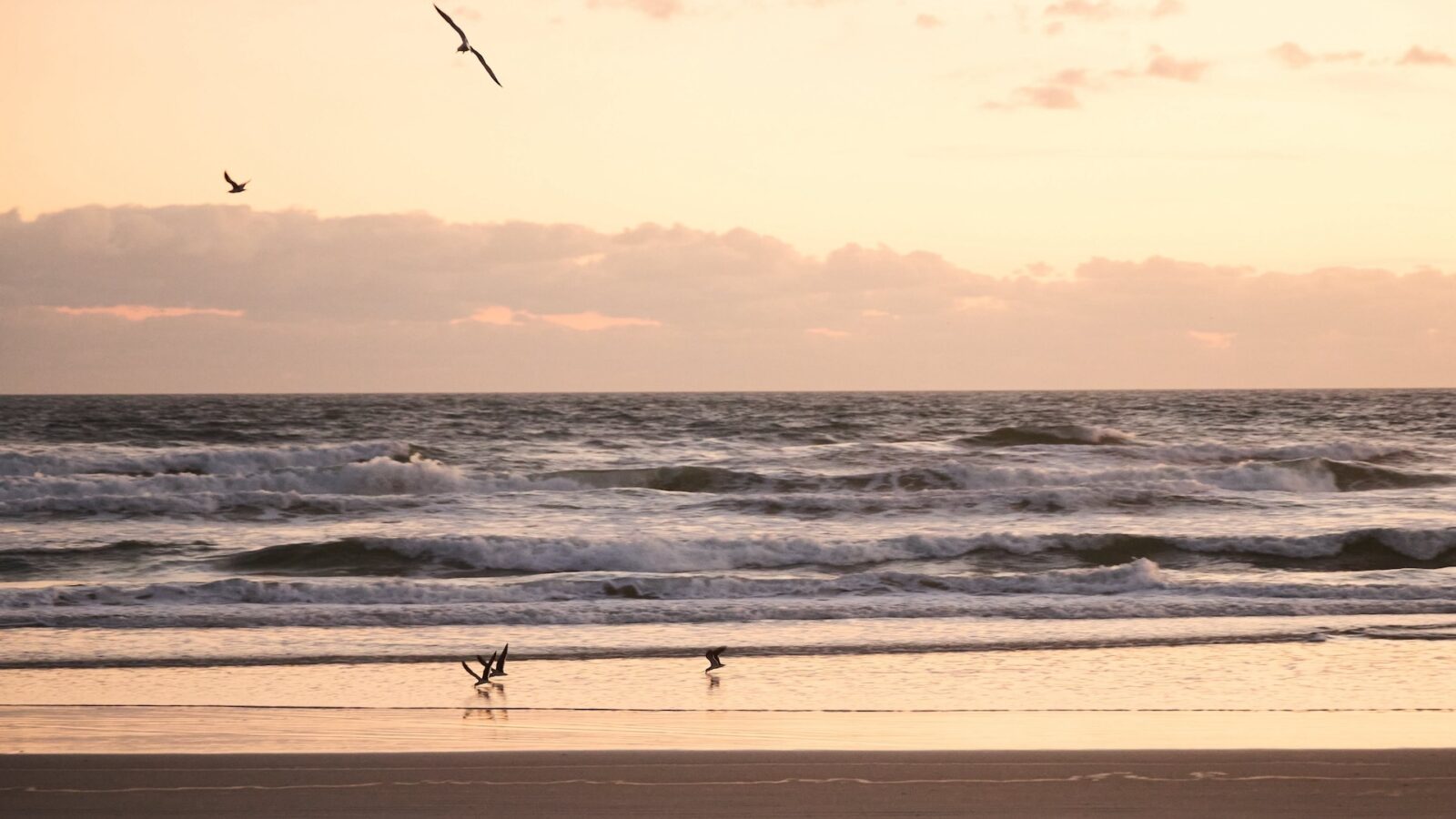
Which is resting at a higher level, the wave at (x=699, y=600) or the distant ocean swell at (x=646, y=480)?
the distant ocean swell at (x=646, y=480)

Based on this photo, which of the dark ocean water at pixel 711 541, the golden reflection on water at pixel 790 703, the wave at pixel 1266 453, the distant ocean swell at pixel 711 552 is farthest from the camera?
the wave at pixel 1266 453

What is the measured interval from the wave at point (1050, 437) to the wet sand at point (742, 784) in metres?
36.0

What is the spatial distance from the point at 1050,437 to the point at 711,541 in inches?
1049

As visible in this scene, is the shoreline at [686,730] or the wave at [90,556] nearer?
the shoreline at [686,730]

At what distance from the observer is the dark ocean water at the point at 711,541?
13242 millimetres

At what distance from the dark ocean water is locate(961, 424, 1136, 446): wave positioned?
0.15m

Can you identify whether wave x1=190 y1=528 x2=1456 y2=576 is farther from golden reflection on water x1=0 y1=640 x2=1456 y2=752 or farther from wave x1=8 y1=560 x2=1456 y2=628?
golden reflection on water x1=0 y1=640 x2=1456 y2=752

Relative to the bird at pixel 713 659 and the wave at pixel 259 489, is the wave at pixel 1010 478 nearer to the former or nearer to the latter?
the wave at pixel 259 489

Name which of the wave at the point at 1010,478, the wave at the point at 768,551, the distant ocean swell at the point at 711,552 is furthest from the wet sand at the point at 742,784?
the wave at the point at 1010,478

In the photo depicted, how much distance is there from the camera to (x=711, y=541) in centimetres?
2019

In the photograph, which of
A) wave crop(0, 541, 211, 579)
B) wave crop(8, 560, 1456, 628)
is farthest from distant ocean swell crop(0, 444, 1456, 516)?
wave crop(8, 560, 1456, 628)

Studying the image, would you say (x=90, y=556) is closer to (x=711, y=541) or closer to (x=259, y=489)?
(x=711, y=541)

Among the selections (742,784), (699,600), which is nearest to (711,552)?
(699,600)

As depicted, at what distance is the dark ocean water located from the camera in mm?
13242
